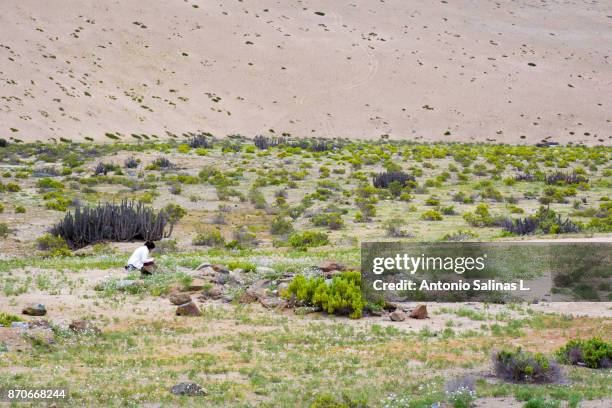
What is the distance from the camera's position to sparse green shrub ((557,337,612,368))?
930 cm

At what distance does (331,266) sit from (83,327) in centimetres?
523

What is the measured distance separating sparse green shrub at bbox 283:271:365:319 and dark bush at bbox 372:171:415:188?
20.1 m

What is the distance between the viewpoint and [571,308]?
12969 millimetres

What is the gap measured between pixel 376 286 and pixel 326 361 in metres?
4.13

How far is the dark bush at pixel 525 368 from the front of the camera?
849 centimetres

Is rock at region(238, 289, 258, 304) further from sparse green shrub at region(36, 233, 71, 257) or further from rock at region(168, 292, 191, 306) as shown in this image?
sparse green shrub at region(36, 233, 71, 257)

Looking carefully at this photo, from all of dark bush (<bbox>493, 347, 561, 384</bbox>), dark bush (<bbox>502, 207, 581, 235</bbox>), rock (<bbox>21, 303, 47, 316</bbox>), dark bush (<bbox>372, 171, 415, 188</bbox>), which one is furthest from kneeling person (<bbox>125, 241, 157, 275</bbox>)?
dark bush (<bbox>372, 171, 415, 188</bbox>)

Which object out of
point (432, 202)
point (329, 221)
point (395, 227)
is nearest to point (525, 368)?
point (395, 227)

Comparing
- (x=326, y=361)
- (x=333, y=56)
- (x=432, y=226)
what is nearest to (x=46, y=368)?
(x=326, y=361)

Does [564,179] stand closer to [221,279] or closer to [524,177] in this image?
[524,177]

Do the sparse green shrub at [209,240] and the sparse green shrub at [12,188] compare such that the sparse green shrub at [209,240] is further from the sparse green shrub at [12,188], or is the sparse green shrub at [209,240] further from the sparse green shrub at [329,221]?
the sparse green shrub at [12,188]

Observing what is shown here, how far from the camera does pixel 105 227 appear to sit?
20.8 meters

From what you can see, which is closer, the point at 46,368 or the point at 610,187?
the point at 46,368

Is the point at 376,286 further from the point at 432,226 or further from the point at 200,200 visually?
the point at 200,200
